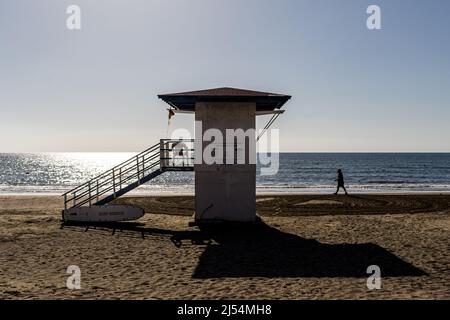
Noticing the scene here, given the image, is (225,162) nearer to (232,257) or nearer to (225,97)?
(225,97)

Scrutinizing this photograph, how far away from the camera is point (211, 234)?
52.1 ft

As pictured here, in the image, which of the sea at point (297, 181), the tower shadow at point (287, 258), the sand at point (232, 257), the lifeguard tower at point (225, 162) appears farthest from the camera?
the sea at point (297, 181)

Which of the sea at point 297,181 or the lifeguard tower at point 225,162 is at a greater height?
the lifeguard tower at point 225,162

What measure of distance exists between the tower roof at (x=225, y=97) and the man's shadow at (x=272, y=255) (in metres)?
5.08

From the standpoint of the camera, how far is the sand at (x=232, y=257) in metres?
9.07

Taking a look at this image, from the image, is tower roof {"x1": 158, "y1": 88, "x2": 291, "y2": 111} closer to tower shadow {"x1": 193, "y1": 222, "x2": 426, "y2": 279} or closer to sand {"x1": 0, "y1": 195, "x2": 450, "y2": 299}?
sand {"x1": 0, "y1": 195, "x2": 450, "y2": 299}

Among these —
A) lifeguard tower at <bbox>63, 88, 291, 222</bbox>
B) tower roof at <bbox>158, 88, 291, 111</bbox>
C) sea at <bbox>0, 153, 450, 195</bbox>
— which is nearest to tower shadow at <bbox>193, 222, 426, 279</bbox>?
lifeguard tower at <bbox>63, 88, 291, 222</bbox>

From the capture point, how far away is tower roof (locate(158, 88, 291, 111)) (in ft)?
54.1

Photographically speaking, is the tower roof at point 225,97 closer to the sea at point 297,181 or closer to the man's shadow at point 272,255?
the man's shadow at point 272,255

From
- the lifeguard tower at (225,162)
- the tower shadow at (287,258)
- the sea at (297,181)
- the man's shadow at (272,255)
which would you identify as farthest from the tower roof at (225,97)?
the sea at (297,181)

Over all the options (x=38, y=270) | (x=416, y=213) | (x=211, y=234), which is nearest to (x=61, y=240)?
(x=38, y=270)

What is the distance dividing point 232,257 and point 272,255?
1.22m
